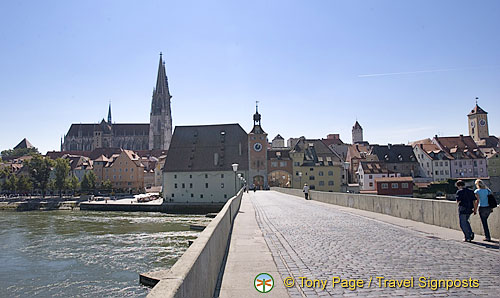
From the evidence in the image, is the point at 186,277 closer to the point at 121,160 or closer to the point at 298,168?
the point at 298,168

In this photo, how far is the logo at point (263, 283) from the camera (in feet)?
20.7

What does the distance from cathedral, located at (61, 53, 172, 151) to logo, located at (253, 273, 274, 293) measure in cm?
15636

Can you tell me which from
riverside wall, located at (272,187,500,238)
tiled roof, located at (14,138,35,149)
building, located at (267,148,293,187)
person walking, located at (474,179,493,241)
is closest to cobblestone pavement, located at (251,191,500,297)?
person walking, located at (474,179,493,241)

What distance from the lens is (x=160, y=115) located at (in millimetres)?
160375

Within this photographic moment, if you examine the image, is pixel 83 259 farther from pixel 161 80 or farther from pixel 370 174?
pixel 161 80

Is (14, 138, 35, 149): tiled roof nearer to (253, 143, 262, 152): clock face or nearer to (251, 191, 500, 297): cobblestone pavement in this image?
(253, 143, 262, 152): clock face

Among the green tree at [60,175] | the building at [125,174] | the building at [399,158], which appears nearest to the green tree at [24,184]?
the green tree at [60,175]

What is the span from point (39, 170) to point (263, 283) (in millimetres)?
98940

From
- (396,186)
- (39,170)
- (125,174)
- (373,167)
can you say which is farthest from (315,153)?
(39,170)

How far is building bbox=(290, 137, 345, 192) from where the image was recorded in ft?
275

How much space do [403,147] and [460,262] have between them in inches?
3896

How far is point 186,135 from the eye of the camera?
86812 mm

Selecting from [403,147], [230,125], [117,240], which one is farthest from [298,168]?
[117,240]

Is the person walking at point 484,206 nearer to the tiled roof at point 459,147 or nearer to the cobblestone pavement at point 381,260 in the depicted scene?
the cobblestone pavement at point 381,260
